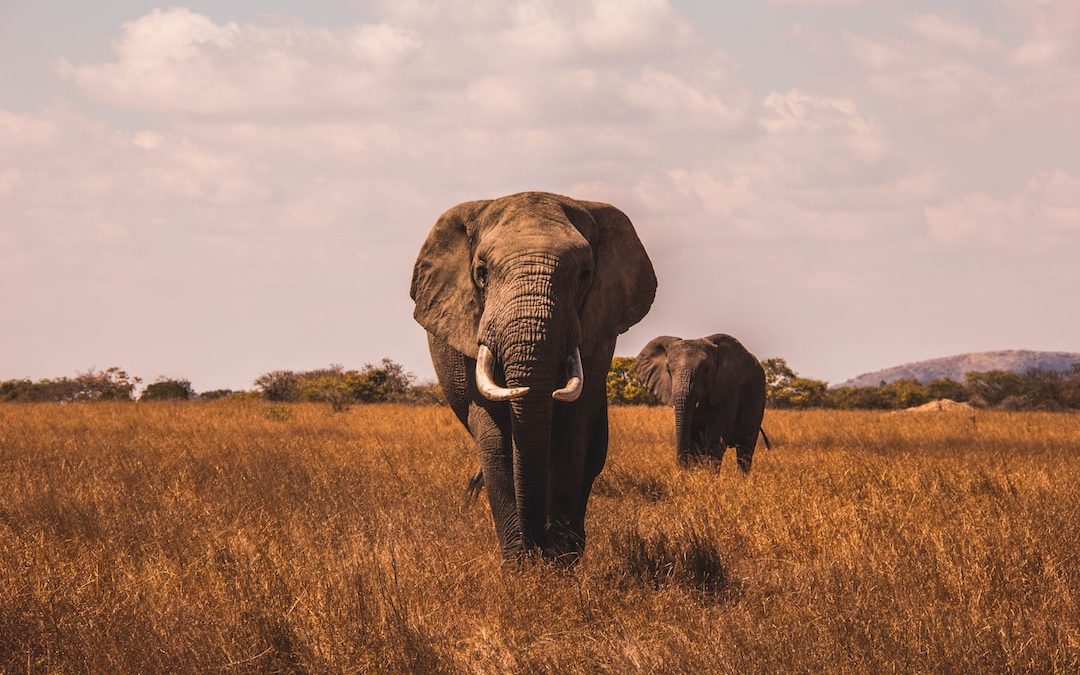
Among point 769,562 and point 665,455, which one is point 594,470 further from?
point 665,455

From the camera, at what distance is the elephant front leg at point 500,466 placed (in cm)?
675

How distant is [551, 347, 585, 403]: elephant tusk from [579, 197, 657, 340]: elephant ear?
1.68ft

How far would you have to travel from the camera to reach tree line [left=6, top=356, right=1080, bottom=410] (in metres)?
36.5

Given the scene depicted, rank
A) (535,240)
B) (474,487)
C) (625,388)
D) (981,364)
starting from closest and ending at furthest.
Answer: (535,240) < (474,487) < (625,388) < (981,364)

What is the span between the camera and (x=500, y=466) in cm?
681

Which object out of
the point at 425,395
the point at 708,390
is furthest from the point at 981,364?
the point at 708,390

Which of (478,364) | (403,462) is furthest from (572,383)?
(403,462)

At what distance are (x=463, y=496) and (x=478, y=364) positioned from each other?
4.24 metres

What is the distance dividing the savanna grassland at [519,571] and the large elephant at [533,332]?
0.45 meters

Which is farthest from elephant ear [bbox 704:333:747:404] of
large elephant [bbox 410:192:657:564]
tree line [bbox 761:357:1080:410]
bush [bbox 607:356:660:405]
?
tree line [bbox 761:357:1080:410]

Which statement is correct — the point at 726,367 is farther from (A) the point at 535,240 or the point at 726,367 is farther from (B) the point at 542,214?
(A) the point at 535,240

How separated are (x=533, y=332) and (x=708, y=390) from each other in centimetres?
915

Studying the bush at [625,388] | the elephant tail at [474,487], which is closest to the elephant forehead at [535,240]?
the elephant tail at [474,487]

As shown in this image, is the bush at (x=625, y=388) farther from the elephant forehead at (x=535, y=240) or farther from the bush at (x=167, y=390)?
the elephant forehead at (x=535, y=240)
